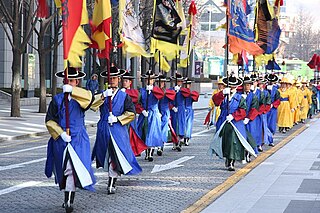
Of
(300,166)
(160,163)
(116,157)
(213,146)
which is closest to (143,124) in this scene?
(160,163)

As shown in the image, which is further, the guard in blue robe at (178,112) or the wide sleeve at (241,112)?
the guard in blue robe at (178,112)

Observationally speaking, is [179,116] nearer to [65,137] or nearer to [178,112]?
[178,112]

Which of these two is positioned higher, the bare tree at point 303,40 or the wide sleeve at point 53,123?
the bare tree at point 303,40

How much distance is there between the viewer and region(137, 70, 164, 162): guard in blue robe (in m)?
16.4

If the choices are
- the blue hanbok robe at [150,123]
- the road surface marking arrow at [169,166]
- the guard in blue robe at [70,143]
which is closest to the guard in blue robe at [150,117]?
the blue hanbok robe at [150,123]

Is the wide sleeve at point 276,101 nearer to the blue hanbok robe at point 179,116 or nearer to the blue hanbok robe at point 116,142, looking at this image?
the blue hanbok robe at point 179,116

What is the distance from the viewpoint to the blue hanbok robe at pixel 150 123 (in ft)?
54.0

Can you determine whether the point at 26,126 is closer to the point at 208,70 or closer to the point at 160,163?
the point at 160,163

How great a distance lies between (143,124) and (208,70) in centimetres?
7061

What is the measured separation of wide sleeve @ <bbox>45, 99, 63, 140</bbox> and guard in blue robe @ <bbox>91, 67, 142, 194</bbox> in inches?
→ 58.0

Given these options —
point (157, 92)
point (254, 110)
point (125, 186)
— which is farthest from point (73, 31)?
point (254, 110)

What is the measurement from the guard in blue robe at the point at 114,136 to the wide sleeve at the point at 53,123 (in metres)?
1.47

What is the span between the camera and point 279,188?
12.3 m

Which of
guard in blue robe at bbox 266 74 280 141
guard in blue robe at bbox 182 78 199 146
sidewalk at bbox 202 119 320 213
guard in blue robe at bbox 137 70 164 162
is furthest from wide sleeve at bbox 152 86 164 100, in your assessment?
guard in blue robe at bbox 266 74 280 141
